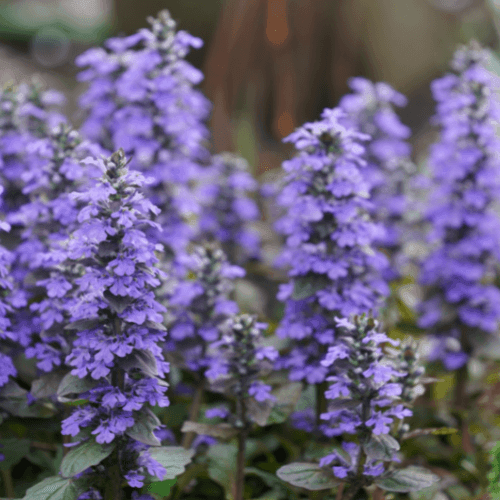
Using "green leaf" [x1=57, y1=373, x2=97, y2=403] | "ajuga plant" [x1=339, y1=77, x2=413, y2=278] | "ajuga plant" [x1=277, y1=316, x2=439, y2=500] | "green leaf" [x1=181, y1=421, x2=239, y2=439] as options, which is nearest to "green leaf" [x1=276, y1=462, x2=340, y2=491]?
"ajuga plant" [x1=277, y1=316, x2=439, y2=500]

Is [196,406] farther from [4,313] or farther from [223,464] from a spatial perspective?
[4,313]

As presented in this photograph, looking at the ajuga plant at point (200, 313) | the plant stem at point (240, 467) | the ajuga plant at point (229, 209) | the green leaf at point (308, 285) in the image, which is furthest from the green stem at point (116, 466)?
the ajuga plant at point (229, 209)

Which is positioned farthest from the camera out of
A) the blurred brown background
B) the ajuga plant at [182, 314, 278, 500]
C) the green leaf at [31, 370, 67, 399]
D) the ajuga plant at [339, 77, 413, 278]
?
the blurred brown background

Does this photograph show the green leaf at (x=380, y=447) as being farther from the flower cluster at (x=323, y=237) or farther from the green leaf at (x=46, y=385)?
the green leaf at (x=46, y=385)

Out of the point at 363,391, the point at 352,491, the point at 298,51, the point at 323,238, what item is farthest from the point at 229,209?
the point at 298,51

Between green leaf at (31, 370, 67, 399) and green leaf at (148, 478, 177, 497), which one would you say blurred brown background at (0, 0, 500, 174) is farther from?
green leaf at (148, 478, 177, 497)

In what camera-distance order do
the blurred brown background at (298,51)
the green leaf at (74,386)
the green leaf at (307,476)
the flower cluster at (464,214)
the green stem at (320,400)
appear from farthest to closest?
the blurred brown background at (298,51) → the flower cluster at (464,214) → the green stem at (320,400) → the green leaf at (307,476) → the green leaf at (74,386)

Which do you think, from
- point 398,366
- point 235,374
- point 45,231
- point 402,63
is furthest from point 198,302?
point 402,63
